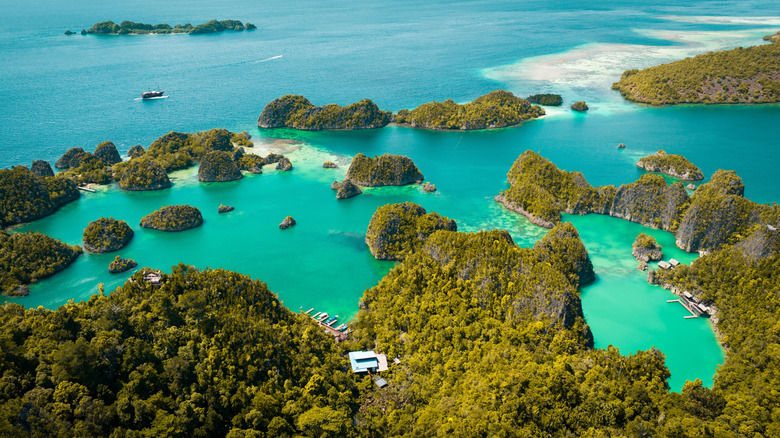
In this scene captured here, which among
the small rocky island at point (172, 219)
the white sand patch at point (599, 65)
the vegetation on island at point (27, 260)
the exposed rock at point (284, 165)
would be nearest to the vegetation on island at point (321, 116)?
the exposed rock at point (284, 165)

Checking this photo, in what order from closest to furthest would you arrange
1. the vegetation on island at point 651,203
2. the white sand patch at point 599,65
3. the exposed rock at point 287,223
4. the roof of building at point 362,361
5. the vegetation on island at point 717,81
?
the roof of building at point 362,361, the vegetation on island at point 651,203, the exposed rock at point 287,223, the vegetation on island at point 717,81, the white sand patch at point 599,65

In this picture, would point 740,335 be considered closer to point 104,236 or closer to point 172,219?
point 172,219

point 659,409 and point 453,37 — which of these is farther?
point 453,37

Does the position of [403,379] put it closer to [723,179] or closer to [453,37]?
[723,179]

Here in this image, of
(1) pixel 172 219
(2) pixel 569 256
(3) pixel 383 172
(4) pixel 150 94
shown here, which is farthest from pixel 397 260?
(4) pixel 150 94

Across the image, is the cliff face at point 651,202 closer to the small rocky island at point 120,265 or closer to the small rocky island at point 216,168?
the small rocky island at point 216,168

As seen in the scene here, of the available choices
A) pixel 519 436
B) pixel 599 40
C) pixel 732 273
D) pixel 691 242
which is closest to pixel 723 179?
pixel 691 242
